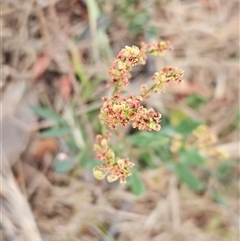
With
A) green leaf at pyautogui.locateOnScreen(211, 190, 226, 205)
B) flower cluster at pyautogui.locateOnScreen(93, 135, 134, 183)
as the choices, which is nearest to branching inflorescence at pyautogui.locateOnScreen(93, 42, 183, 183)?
flower cluster at pyautogui.locateOnScreen(93, 135, 134, 183)

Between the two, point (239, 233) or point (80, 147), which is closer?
point (80, 147)

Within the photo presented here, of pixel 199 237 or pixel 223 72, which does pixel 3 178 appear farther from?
pixel 223 72

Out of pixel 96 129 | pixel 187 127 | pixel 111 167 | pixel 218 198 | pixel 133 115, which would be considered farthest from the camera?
pixel 218 198

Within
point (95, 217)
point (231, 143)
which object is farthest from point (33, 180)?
point (231, 143)

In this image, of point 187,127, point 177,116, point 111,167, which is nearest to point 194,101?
point 177,116

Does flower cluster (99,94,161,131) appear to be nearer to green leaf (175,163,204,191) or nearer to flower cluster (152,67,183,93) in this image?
flower cluster (152,67,183,93)

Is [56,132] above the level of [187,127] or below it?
above

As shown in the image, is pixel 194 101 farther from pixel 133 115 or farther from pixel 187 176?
pixel 133 115

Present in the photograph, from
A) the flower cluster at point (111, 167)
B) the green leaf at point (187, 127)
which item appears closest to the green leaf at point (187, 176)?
the green leaf at point (187, 127)
